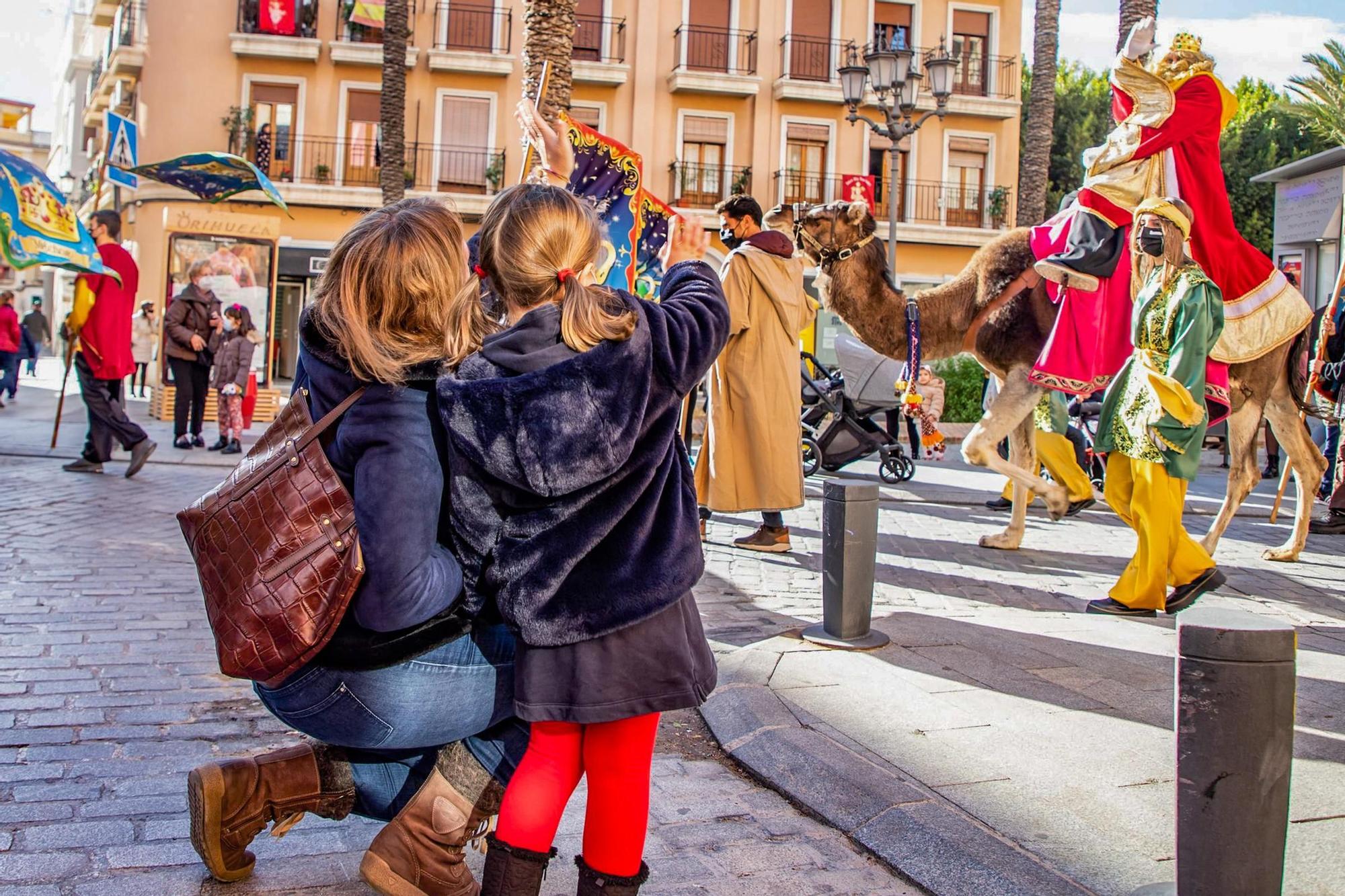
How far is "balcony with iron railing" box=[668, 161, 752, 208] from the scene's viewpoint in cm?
3378

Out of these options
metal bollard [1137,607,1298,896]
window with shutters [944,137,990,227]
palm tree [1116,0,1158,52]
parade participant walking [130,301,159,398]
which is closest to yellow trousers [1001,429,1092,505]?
metal bollard [1137,607,1298,896]

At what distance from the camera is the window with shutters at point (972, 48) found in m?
35.8

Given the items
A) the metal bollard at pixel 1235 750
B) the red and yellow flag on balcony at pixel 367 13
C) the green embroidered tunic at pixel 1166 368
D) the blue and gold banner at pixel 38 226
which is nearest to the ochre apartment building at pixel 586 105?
the red and yellow flag on balcony at pixel 367 13

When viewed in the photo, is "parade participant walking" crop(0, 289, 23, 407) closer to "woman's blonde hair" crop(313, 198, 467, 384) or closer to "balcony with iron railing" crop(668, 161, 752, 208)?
"balcony with iron railing" crop(668, 161, 752, 208)

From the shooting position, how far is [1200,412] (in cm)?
565

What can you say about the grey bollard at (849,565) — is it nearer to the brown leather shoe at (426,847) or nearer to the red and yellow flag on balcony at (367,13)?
the brown leather shoe at (426,847)

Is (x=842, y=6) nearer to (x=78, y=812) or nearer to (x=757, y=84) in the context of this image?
(x=757, y=84)

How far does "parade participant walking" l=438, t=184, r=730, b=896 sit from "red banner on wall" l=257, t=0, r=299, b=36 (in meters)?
33.0

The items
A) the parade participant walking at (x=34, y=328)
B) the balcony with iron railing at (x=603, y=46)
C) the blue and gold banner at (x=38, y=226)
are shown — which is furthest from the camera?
the balcony with iron railing at (x=603, y=46)

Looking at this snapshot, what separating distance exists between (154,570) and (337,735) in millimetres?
4364

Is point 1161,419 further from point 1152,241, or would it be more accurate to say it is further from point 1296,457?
point 1296,457

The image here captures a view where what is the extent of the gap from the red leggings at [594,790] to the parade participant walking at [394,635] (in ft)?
0.65

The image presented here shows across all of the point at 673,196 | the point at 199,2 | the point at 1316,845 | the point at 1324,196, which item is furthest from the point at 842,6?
the point at 1316,845

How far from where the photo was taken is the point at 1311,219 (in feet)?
48.6
